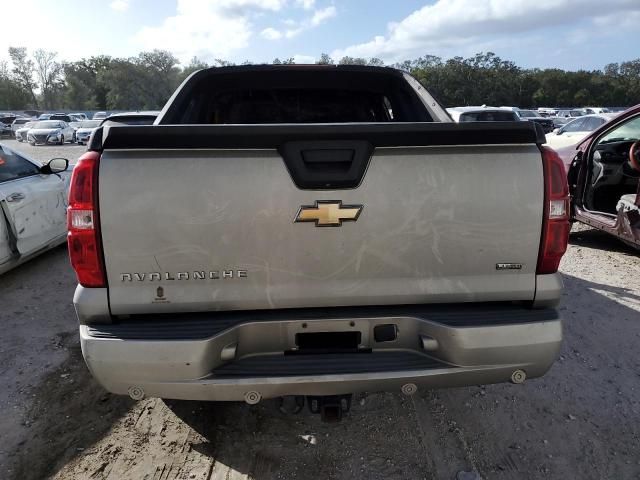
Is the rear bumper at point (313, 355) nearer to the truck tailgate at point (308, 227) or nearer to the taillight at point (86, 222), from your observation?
the truck tailgate at point (308, 227)

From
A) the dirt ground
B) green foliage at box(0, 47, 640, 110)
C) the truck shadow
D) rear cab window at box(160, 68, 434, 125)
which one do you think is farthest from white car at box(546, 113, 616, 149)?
green foliage at box(0, 47, 640, 110)

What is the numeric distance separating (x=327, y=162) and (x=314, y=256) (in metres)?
0.41

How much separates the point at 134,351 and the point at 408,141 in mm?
1476

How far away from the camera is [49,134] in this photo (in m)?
29.3

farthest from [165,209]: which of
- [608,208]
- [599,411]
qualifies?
[608,208]

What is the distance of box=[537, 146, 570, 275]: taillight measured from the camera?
6.67 ft

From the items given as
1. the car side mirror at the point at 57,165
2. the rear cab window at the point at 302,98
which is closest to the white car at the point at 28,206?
the car side mirror at the point at 57,165

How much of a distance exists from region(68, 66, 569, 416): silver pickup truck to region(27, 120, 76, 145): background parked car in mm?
32611

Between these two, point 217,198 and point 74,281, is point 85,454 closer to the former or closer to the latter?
point 217,198

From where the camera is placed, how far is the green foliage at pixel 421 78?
7288 centimetres

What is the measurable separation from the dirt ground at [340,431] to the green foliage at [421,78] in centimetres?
7144

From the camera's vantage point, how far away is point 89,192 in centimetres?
190

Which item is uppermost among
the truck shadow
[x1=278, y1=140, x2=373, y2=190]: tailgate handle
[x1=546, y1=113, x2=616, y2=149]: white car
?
[x1=278, y1=140, x2=373, y2=190]: tailgate handle

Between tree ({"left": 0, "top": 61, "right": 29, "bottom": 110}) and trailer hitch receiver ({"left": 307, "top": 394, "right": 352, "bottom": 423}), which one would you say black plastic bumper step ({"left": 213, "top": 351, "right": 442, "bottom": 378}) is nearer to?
trailer hitch receiver ({"left": 307, "top": 394, "right": 352, "bottom": 423})
